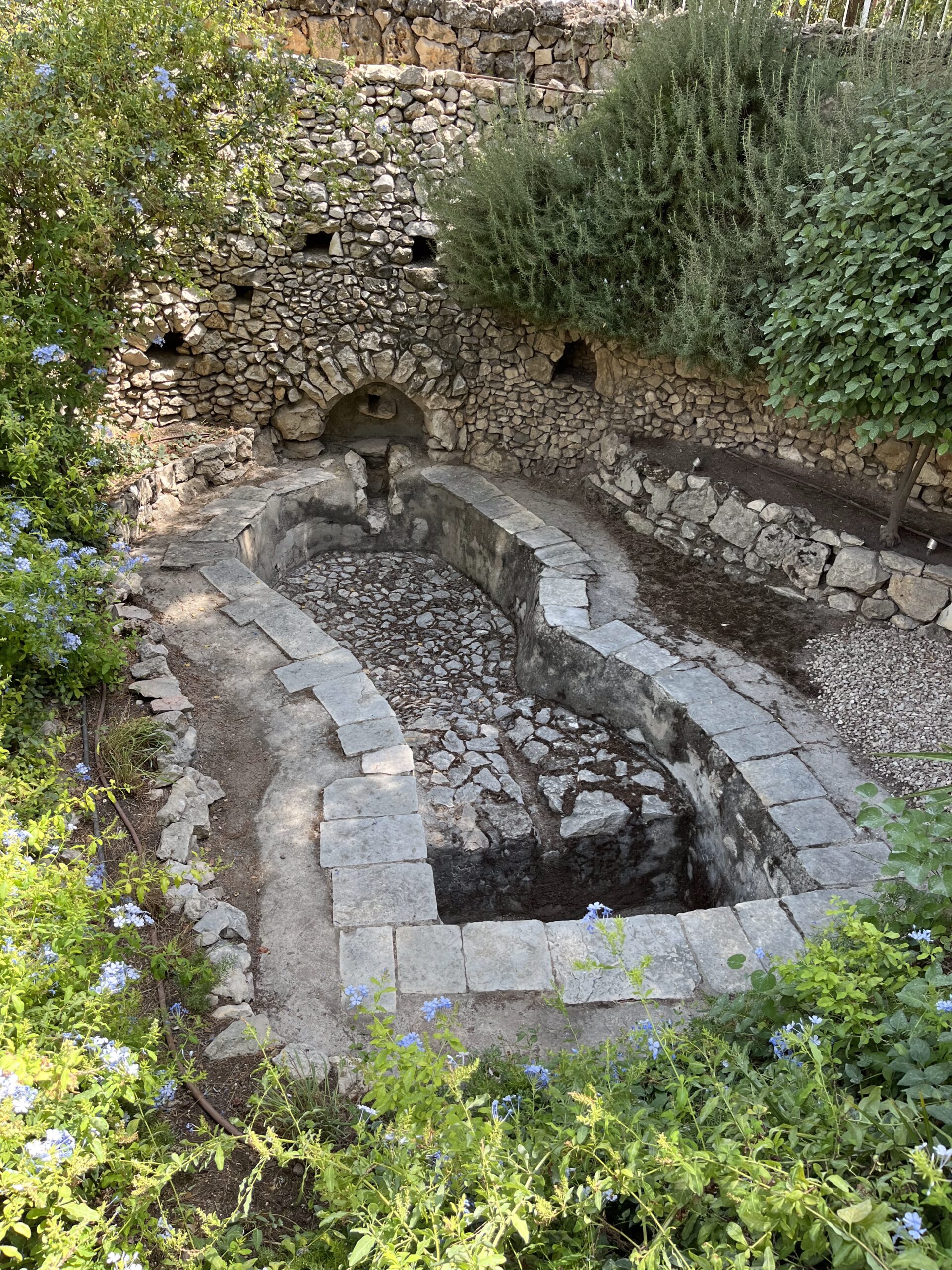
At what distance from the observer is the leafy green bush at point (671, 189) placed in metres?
5.72

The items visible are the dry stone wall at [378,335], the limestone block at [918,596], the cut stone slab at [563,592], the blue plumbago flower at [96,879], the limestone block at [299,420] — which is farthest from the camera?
the limestone block at [299,420]

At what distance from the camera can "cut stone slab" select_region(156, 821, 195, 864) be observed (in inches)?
143

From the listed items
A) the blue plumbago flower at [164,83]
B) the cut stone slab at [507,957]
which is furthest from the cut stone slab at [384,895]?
the blue plumbago flower at [164,83]

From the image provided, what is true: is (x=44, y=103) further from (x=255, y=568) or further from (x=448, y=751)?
(x=448, y=751)

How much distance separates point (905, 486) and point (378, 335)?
15.8 feet

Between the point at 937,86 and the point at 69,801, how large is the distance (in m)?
6.26

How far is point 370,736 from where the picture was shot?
469cm

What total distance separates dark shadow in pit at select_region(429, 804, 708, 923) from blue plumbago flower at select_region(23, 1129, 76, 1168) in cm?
308

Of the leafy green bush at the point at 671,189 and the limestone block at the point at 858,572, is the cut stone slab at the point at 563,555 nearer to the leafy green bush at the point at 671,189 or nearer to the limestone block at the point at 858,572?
the leafy green bush at the point at 671,189

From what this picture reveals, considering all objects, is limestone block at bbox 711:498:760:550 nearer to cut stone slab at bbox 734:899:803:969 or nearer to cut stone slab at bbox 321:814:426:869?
cut stone slab at bbox 734:899:803:969

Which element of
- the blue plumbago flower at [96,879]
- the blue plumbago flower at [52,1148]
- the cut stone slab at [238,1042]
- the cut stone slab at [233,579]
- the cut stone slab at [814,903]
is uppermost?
the blue plumbago flower at [52,1148]

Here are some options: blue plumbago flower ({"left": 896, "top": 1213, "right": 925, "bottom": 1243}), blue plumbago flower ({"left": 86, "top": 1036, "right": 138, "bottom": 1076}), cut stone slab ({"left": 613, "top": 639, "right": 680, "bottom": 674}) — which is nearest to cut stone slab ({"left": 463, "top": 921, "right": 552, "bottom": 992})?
blue plumbago flower ({"left": 86, "top": 1036, "right": 138, "bottom": 1076})

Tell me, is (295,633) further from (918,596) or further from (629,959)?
(918,596)

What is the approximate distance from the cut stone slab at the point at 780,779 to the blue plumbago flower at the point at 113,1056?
3248 millimetres
